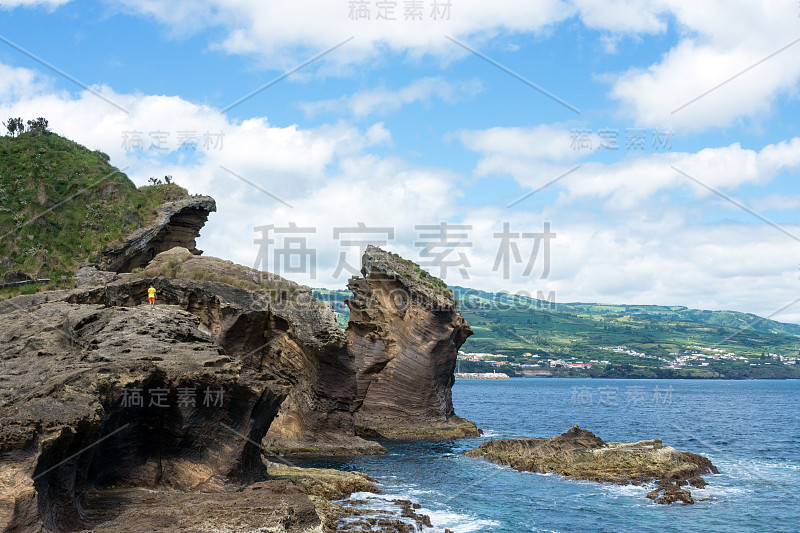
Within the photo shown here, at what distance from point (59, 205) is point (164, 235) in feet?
25.7

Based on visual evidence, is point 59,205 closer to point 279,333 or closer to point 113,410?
point 279,333

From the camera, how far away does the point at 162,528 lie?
16.8 meters

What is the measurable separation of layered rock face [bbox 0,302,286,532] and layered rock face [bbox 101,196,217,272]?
80.4 ft

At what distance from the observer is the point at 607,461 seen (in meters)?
36.4

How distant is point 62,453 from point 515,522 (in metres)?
16.2

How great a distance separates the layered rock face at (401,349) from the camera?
51.6 meters

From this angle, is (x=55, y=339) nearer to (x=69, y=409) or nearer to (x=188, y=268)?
(x=69, y=409)

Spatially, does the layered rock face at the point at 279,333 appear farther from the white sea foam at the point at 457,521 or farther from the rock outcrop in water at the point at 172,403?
the white sea foam at the point at 457,521

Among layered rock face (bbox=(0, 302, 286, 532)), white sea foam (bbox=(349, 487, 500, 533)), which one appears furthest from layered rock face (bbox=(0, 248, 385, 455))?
layered rock face (bbox=(0, 302, 286, 532))

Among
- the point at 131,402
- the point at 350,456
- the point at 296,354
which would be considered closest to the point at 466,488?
the point at 350,456

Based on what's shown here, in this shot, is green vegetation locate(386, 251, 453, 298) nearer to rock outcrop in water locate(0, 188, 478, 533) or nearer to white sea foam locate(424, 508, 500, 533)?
rock outcrop in water locate(0, 188, 478, 533)

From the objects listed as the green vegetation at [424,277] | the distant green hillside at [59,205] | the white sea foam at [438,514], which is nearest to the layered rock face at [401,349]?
the green vegetation at [424,277]

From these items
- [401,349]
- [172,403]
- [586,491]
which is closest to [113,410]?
[172,403]

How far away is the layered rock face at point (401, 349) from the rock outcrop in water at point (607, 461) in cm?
997
